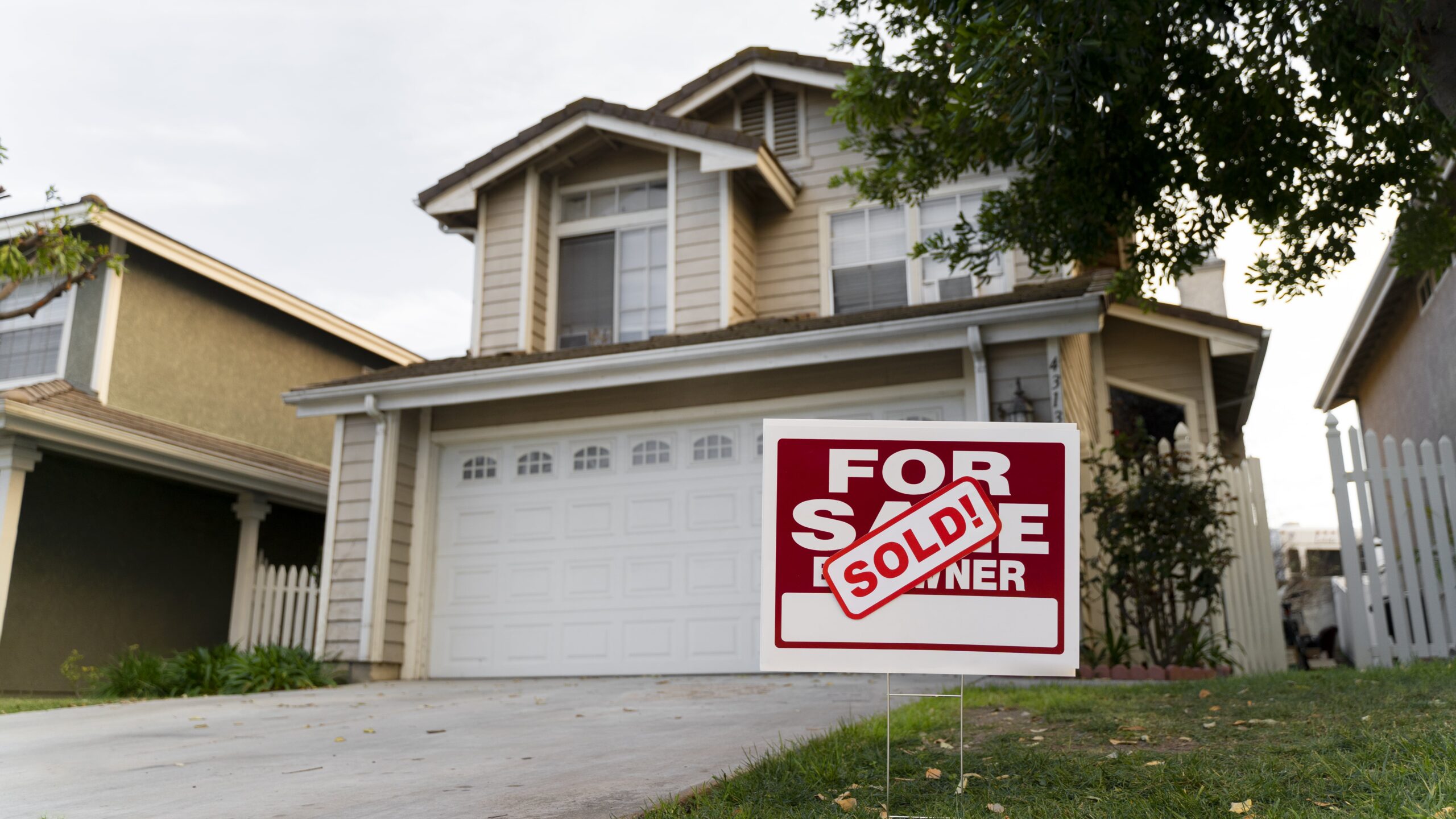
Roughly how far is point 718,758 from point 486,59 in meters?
11.2

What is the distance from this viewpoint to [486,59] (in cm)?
1352

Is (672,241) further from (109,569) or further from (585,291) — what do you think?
(109,569)

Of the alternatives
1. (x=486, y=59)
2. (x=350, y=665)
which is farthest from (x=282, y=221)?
(x=350, y=665)

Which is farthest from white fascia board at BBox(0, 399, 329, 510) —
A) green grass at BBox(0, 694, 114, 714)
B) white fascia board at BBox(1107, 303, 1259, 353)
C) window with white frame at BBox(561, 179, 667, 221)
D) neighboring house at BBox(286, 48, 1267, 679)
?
white fascia board at BBox(1107, 303, 1259, 353)

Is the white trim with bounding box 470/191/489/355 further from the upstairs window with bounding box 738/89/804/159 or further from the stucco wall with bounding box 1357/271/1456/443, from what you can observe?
the stucco wall with bounding box 1357/271/1456/443

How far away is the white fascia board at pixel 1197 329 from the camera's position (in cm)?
1112

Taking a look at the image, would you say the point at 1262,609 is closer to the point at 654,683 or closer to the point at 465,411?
the point at 654,683

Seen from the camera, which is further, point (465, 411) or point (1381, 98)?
point (465, 411)

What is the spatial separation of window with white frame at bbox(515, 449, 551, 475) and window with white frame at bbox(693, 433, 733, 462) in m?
1.55

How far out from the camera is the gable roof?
11.2 meters

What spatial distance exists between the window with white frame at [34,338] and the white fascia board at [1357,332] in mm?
14765

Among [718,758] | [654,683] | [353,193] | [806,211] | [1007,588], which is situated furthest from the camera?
[353,193]

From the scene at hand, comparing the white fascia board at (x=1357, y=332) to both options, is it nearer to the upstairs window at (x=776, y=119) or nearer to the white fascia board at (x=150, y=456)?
the upstairs window at (x=776, y=119)

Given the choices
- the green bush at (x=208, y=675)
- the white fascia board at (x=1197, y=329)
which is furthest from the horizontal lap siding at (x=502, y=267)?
the white fascia board at (x=1197, y=329)
